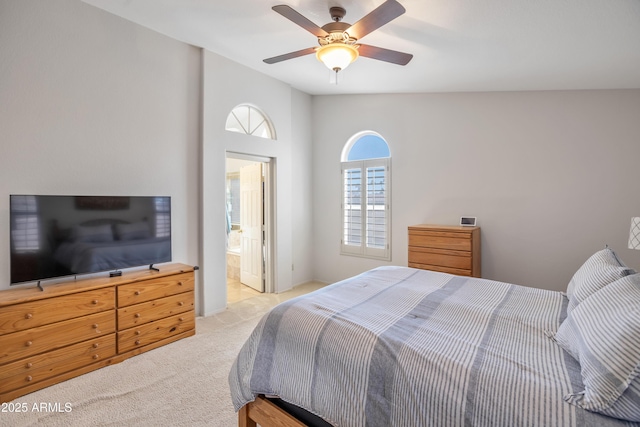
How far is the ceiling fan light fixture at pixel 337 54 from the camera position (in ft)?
7.08

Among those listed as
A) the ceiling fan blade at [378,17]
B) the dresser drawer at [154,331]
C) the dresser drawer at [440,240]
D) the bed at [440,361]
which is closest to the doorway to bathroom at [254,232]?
the dresser drawer at [154,331]

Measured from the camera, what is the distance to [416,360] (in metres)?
1.23

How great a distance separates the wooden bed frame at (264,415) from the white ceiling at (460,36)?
8.63ft

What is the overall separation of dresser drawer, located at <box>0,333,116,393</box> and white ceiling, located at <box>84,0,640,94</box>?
2.80 meters

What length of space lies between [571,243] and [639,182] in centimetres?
82

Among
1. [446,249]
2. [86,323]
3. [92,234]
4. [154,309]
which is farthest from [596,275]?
[92,234]

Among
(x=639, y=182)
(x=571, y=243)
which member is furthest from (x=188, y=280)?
(x=639, y=182)

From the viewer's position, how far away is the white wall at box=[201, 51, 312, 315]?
139 inches

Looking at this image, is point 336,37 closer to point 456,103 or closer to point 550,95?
point 456,103

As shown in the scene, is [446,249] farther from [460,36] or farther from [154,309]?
[154,309]

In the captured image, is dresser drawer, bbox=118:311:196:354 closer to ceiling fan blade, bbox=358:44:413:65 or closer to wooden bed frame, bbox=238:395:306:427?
wooden bed frame, bbox=238:395:306:427

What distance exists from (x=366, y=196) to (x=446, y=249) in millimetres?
1471

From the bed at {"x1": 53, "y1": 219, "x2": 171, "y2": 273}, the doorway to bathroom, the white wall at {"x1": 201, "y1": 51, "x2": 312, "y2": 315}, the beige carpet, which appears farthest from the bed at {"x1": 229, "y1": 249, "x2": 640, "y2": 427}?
the doorway to bathroom

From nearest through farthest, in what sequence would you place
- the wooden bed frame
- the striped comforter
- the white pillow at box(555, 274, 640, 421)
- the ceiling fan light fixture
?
the white pillow at box(555, 274, 640, 421), the striped comforter, the wooden bed frame, the ceiling fan light fixture
